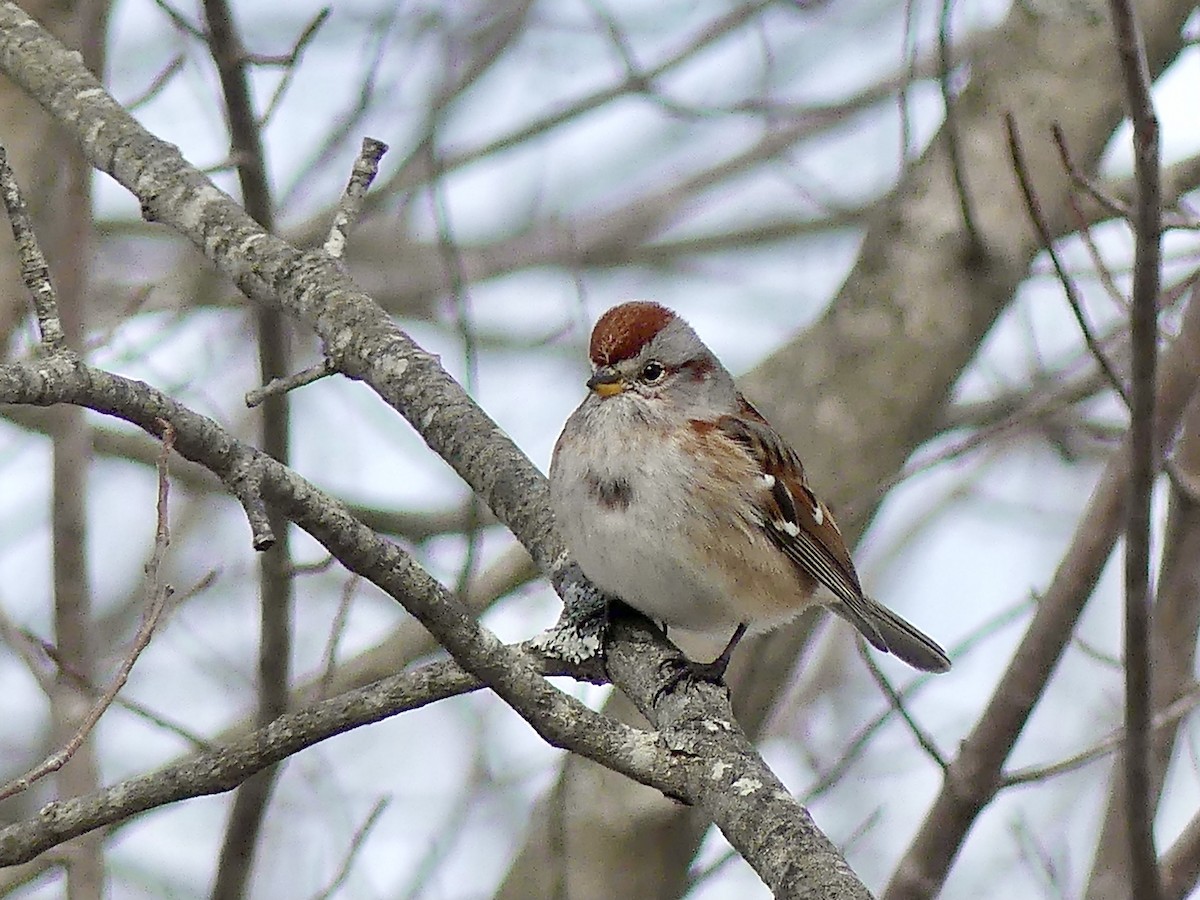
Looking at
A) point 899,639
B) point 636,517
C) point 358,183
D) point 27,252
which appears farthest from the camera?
point 899,639

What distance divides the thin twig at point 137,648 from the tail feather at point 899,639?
7.24 feet

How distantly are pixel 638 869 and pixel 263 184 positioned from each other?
236cm

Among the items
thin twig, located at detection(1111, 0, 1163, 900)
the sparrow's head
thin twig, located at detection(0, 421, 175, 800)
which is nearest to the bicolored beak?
the sparrow's head

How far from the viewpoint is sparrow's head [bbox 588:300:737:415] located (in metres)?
4.16

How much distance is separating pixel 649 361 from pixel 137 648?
2.10m

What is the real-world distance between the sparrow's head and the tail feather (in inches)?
28.2

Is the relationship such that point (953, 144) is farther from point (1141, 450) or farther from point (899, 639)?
point (1141, 450)

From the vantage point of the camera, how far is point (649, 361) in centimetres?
422

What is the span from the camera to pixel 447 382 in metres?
3.63

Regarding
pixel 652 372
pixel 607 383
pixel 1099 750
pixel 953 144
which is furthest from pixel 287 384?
pixel 953 144

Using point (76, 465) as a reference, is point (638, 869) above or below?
below

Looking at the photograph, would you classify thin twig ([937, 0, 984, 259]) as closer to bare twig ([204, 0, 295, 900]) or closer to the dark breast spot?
the dark breast spot

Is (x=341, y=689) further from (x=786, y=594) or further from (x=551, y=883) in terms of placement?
(x=786, y=594)

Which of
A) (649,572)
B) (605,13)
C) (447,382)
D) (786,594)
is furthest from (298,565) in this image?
(605,13)
